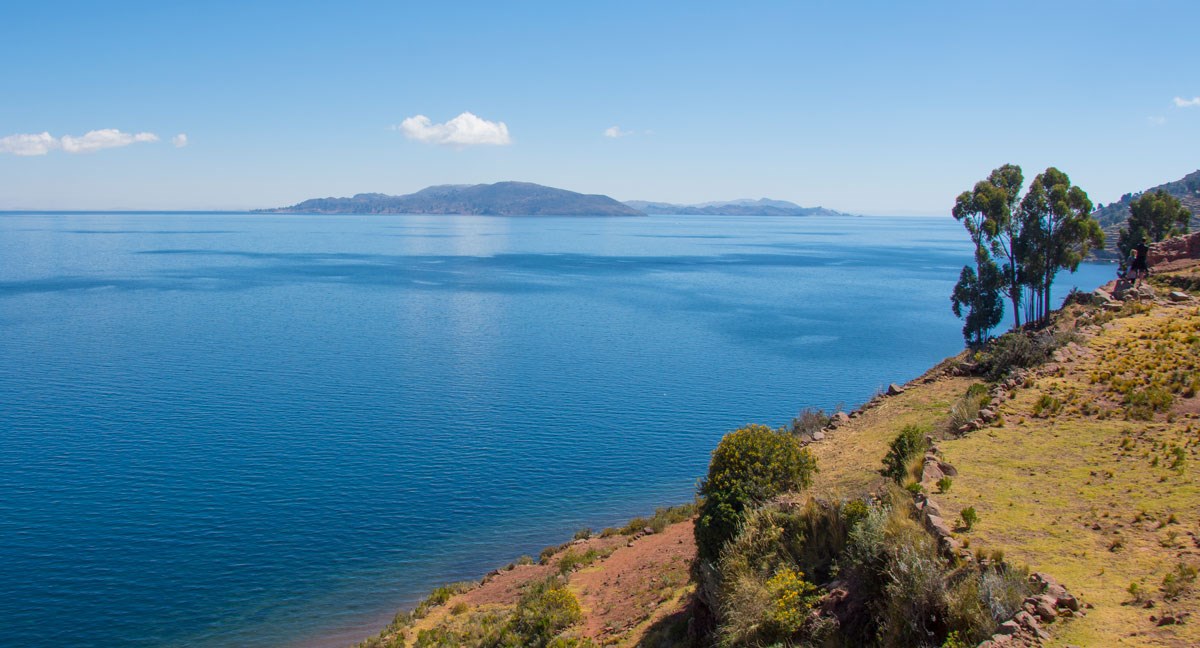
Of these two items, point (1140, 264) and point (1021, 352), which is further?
point (1140, 264)

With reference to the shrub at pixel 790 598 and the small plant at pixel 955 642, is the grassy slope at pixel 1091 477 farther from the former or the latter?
the shrub at pixel 790 598

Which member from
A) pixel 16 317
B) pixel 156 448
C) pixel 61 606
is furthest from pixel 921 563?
pixel 16 317

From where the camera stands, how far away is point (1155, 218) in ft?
191

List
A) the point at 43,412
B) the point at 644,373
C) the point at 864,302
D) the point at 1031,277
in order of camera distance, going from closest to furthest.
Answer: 1. the point at 43,412
2. the point at 1031,277
3. the point at 644,373
4. the point at 864,302

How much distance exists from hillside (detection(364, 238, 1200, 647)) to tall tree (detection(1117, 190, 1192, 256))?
92.9 ft

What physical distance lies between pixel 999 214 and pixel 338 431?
148ft

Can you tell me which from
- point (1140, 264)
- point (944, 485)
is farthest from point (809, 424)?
point (1140, 264)

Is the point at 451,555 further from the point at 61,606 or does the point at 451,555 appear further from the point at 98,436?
the point at 98,436

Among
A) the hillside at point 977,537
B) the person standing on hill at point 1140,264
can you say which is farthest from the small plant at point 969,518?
the person standing on hill at point 1140,264

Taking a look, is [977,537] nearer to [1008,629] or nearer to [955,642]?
[955,642]

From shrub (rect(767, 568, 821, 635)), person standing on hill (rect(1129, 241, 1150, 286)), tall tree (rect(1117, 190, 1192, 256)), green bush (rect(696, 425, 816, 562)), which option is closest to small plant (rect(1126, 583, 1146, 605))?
shrub (rect(767, 568, 821, 635))

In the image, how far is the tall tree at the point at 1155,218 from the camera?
57812 millimetres

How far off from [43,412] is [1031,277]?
214ft

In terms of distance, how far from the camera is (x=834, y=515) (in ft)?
59.2
